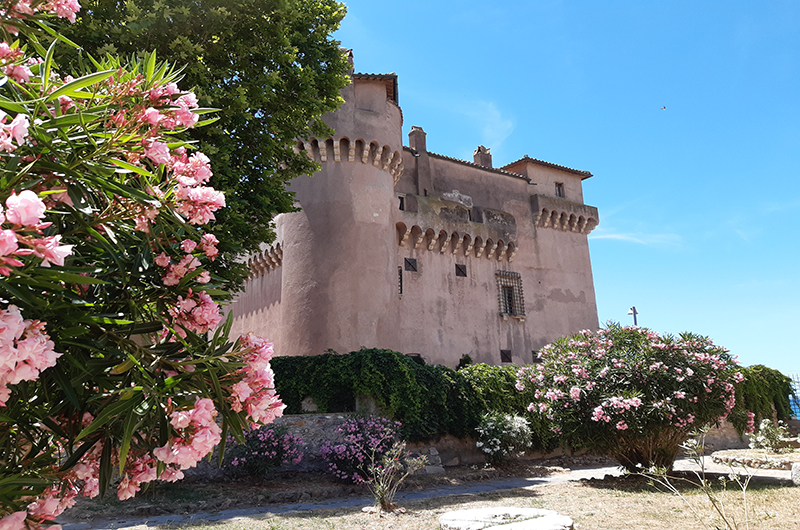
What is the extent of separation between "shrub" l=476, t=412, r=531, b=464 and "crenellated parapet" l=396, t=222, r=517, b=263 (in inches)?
384

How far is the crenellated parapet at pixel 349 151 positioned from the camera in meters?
21.0

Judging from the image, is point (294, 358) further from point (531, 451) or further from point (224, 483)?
point (531, 451)

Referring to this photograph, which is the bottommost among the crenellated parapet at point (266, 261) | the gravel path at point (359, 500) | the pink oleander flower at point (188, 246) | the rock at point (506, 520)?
the gravel path at point (359, 500)

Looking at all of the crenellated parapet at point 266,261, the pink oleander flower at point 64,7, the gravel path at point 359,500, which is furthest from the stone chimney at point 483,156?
the pink oleander flower at point 64,7

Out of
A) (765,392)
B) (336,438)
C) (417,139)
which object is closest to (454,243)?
(417,139)

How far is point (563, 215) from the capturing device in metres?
29.8

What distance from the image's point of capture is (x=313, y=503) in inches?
416

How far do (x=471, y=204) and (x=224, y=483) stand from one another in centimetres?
Result: 1905

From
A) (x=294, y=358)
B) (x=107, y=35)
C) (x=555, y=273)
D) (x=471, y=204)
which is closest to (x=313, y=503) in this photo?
(x=294, y=358)

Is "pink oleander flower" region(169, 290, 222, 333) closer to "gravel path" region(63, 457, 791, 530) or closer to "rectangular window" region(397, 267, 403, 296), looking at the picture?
"gravel path" region(63, 457, 791, 530)

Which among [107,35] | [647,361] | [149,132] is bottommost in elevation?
[647,361]

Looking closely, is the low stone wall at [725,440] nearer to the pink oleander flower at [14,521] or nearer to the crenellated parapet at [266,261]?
the crenellated parapet at [266,261]

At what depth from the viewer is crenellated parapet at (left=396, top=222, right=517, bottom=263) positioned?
79.0ft

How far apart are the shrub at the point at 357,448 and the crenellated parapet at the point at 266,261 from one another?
33.3ft
